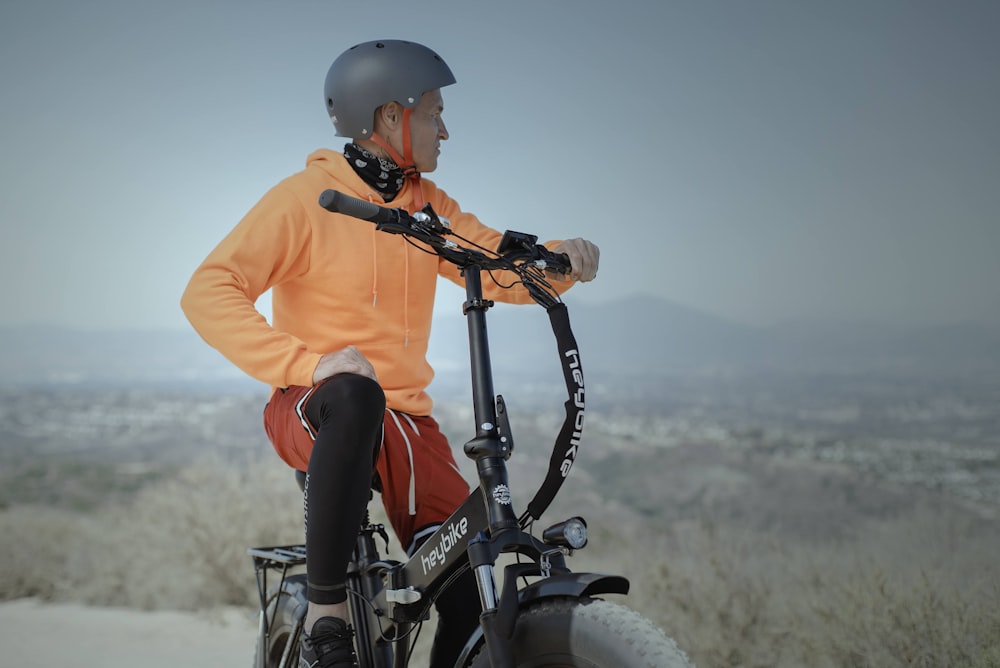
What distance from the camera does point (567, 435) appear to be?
4.70 ft

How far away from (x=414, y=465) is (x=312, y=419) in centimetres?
37

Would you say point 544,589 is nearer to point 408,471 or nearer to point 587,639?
point 587,639

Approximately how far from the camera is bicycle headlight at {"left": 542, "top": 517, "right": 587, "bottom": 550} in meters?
1.37

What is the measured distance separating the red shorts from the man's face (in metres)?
0.67

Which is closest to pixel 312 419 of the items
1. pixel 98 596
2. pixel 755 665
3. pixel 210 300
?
pixel 210 300

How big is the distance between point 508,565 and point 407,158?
1.16 metres

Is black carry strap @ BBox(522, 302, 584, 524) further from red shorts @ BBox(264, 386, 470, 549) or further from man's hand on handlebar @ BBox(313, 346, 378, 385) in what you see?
red shorts @ BBox(264, 386, 470, 549)

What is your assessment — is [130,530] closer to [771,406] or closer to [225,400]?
[225,400]

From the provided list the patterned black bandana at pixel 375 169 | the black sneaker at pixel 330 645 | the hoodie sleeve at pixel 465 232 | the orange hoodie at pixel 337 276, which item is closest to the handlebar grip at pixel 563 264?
the orange hoodie at pixel 337 276

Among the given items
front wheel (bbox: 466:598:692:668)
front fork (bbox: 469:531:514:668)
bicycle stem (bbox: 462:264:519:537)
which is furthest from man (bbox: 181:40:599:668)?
front wheel (bbox: 466:598:692:668)

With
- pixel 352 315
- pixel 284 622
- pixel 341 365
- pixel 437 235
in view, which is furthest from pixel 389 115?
pixel 284 622

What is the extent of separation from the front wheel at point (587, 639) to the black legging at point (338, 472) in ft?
1.41

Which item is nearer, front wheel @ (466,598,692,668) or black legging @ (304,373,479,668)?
front wheel @ (466,598,692,668)

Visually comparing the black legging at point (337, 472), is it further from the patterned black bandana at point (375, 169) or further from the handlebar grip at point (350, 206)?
the patterned black bandana at point (375, 169)
